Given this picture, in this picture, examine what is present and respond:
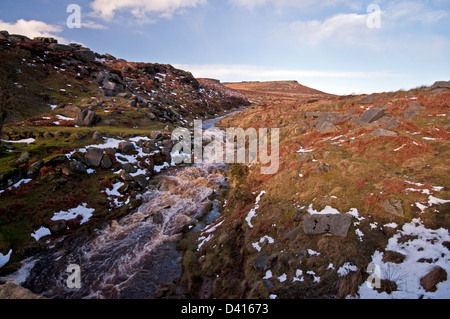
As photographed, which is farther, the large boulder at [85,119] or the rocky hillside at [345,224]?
the large boulder at [85,119]

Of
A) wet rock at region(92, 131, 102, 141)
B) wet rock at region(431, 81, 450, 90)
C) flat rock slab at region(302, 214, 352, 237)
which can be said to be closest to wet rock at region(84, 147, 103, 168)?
wet rock at region(92, 131, 102, 141)

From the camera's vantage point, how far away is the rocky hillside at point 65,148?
13547 mm

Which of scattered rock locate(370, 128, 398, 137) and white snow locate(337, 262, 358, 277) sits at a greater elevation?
scattered rock locate(370, 128, 398, 137)

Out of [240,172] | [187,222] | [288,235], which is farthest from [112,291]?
[240,172]

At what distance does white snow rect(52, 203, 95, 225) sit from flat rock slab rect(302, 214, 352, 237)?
15.5 metres

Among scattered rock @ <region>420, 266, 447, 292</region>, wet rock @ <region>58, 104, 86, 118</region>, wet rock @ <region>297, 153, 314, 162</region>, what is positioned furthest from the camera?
wet rock @ <region>58, 104, 86, 118</region>

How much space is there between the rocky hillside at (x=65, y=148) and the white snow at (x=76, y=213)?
0.20 ft

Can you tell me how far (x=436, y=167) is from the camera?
10.8 m

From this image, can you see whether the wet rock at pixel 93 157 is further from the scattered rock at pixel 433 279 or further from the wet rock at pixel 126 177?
Result: the scattered rock at pixel 433 279

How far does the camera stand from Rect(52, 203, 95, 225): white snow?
14166 millimetres

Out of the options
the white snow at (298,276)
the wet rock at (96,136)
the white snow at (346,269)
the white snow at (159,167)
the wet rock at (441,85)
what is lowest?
the white snow at (298,276)

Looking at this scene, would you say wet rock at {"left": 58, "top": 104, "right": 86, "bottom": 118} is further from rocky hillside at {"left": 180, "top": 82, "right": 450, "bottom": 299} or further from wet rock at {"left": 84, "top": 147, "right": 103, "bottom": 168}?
rocky hillside at {"left": 180, "top": 82, "right": 450, "bottom": 299}

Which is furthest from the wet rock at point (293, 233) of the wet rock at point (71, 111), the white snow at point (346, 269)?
the wet rock at point (71, 111)
